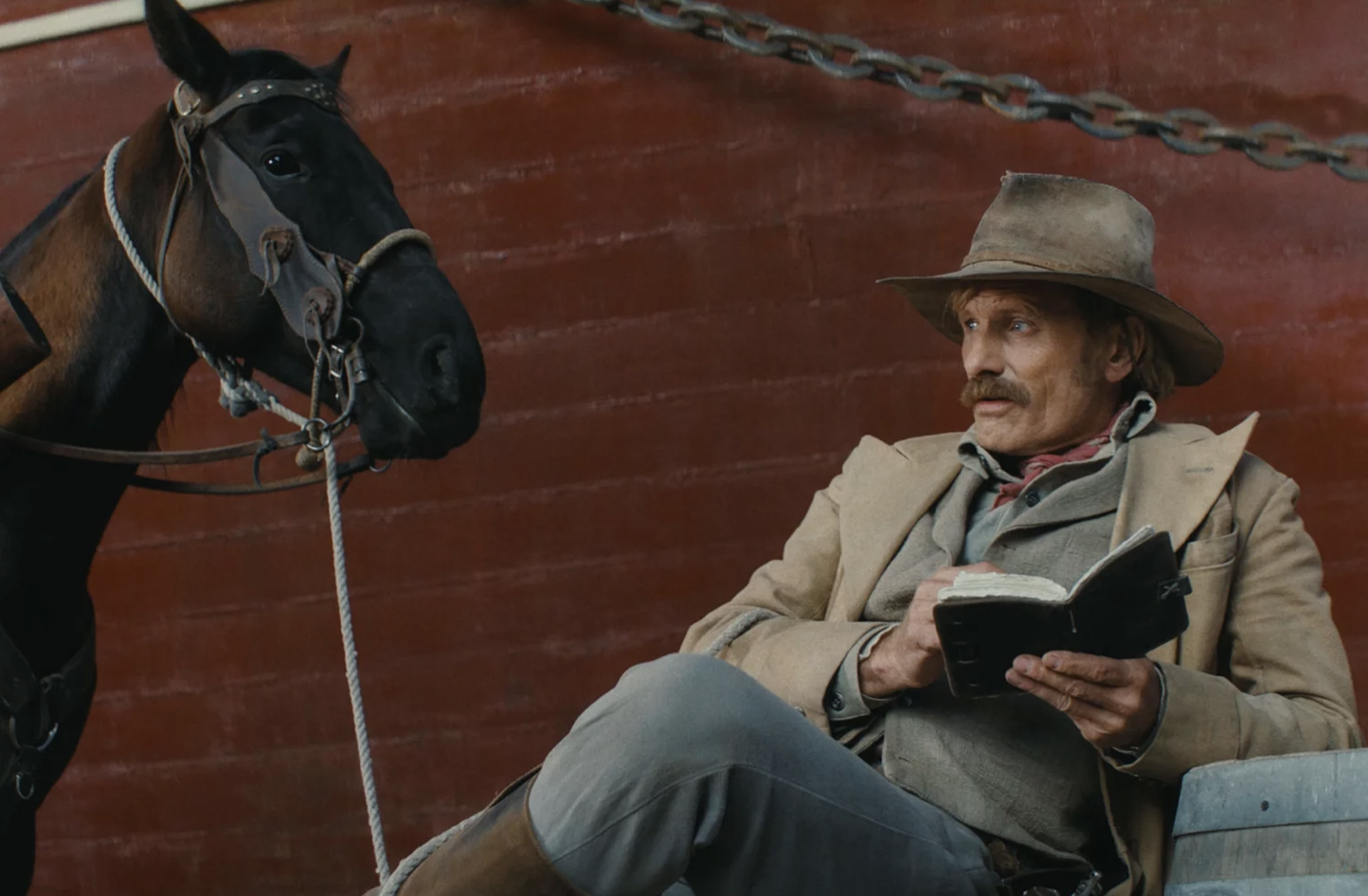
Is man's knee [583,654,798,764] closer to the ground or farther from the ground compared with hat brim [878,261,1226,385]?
closer to the ground

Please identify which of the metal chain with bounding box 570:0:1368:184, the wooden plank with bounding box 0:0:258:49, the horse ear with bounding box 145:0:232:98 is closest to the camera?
the horse ear with bounding box 145:0:232:98

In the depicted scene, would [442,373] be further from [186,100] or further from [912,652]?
[912,652]

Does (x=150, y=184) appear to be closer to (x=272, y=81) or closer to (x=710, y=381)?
(x=272, y=81)

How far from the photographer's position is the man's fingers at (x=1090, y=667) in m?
1.62

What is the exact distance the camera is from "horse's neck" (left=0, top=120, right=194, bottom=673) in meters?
2.45

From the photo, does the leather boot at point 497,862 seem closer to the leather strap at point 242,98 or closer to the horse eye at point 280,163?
the horse eye at point 280,163

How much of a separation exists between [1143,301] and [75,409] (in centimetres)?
166

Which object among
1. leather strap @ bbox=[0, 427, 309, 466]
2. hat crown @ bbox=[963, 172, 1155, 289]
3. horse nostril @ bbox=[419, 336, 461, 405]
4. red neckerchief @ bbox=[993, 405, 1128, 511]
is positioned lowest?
leather strap @ bbox=[0, 427, 309, 466]

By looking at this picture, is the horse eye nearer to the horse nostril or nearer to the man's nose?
the horse nostril

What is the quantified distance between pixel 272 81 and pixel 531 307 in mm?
1134

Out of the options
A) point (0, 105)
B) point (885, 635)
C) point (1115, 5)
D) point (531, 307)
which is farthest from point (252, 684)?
point (1115, 5)

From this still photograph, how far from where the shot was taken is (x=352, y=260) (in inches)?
97.7

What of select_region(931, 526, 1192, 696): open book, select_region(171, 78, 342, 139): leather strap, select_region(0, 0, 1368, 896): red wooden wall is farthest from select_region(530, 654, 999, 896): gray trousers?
select_region(0, 0, 1368, 896): red wooden wall

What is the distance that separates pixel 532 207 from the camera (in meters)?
3.65
